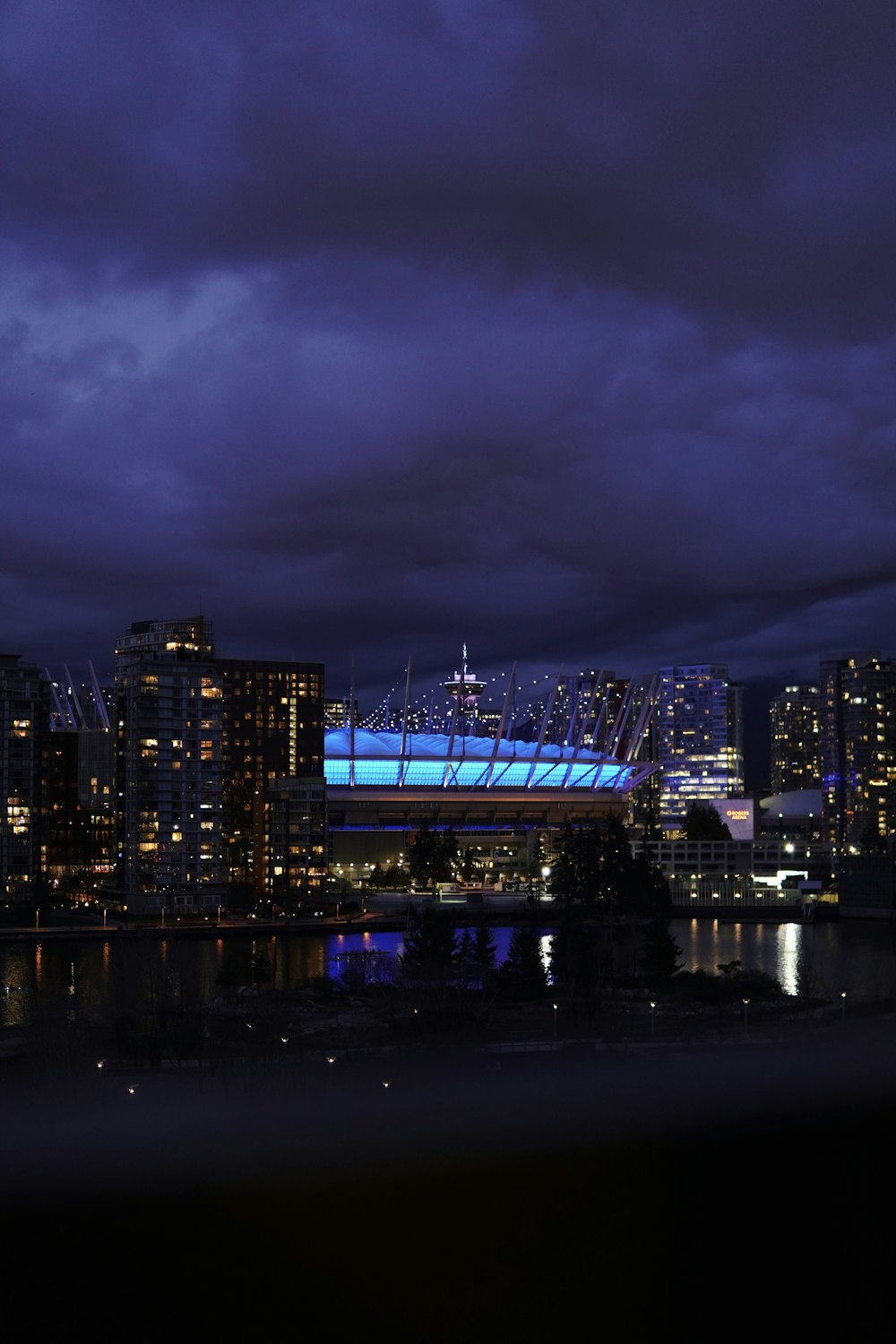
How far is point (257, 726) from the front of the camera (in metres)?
34.4

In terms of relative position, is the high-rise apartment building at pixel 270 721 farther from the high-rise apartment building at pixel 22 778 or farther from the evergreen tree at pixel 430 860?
the high-rise apartment building at pixel 22 778

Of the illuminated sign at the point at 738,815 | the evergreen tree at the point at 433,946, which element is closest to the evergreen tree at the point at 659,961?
the evergreen tree at the point at 433,946

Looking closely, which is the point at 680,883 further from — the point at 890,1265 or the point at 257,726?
the point at 890,1265

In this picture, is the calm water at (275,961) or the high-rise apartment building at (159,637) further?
the high-rise apartment building at (159,637)

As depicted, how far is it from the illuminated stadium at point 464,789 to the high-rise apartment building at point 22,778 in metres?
7.11

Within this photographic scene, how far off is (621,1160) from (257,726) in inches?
1253

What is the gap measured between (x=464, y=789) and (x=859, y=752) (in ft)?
61.2

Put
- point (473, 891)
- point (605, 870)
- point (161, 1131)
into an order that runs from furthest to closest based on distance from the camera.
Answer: point (473, 891) → point (605, 870) → point (161, 1131)

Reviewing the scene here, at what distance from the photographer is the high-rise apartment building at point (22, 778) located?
23188 mm

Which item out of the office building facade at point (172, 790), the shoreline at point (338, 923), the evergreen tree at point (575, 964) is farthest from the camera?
the office building facade at point (172, 790)

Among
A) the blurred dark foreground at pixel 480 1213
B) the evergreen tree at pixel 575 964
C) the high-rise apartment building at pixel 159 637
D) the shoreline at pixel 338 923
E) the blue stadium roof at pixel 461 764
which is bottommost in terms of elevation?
the shoreline at pixel 338 923

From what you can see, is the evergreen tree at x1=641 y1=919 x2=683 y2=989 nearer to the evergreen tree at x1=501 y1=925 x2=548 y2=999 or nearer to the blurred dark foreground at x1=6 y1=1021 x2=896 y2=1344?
the evergreen tree at x1=501 y1=925 x2=548 y2=999

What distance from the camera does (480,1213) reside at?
9.27 feet

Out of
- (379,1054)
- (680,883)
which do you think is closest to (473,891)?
(680,883)
